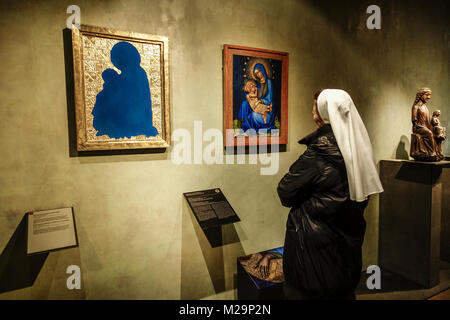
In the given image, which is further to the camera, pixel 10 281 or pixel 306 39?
pixel 306 39

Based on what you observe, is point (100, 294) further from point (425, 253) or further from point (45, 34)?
point (425, 253)

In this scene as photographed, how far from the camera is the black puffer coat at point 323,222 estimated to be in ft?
5.59

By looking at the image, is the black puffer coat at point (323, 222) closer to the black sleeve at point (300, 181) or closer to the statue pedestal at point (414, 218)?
the black sleeve at point (300, 181)

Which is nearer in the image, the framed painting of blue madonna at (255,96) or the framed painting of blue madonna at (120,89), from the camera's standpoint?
the framed painting of blue madonna at (120,89)

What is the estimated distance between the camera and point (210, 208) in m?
2.28

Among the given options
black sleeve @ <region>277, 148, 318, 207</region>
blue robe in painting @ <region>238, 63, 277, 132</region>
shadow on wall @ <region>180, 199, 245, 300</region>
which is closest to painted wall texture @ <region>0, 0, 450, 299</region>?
shadow on wall @ <region>180, 199, 245, 300</region>

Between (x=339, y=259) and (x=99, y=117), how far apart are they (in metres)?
2.01

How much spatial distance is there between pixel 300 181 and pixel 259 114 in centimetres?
112

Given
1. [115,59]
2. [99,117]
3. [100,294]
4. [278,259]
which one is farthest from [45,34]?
[278,259]

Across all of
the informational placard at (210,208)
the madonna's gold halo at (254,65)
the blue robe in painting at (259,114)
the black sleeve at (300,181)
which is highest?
the madonna's gold halo at (254,65)

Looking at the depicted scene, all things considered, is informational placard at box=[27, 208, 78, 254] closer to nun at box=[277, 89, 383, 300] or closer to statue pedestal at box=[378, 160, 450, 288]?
nun at box=[277, 89, 383, 300]

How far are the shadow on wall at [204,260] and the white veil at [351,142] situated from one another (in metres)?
1.43

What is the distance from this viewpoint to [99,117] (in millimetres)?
2049

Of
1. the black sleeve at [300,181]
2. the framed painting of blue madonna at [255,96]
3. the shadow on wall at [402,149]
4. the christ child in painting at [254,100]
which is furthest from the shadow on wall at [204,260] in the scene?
the shadow on wall at [402,149]
